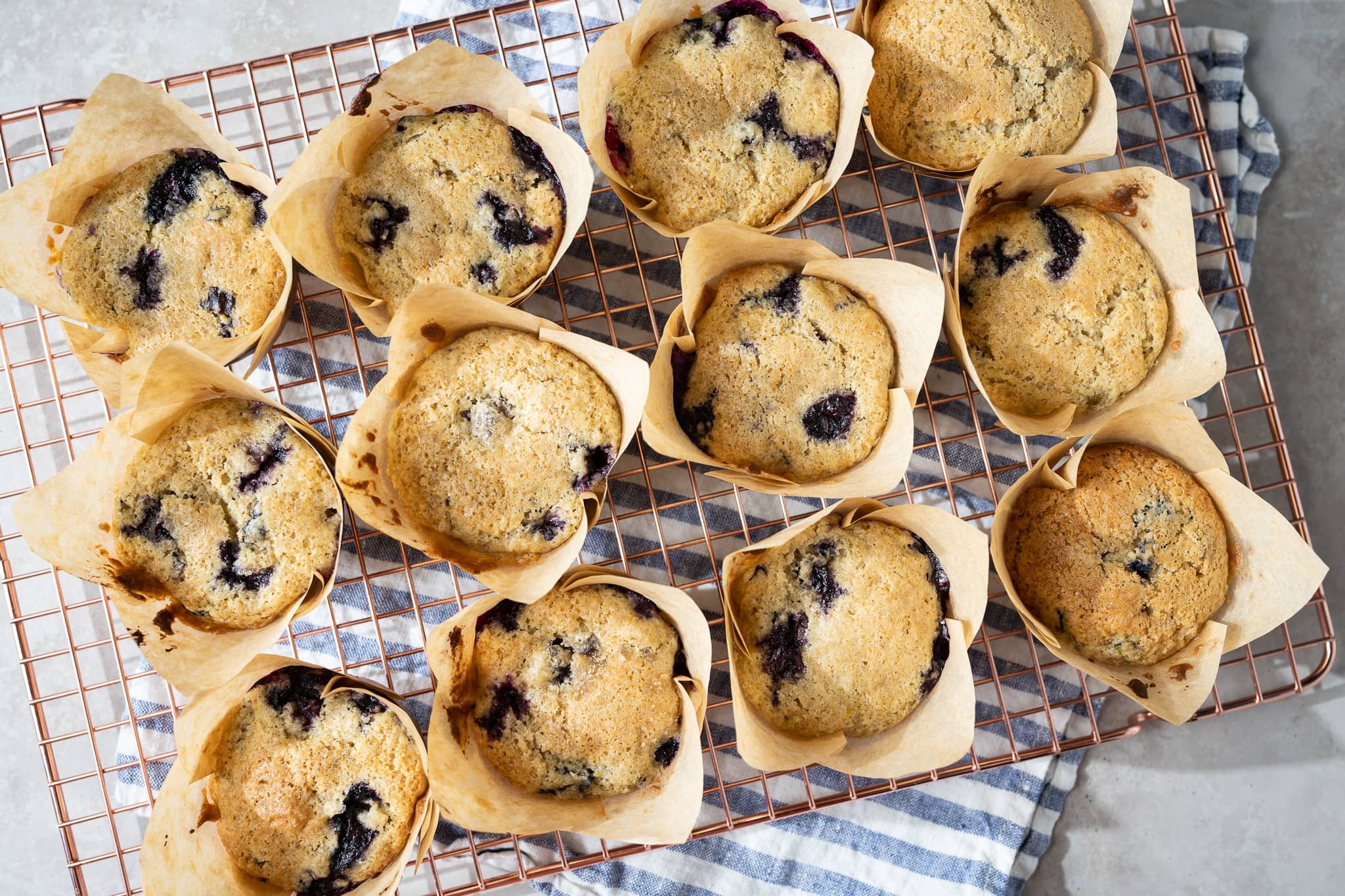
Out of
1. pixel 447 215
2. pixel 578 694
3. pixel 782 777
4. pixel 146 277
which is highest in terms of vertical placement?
pixel 447 215

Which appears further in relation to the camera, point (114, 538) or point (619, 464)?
point (619, 464)

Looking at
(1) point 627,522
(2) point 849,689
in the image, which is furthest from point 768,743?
(1) point 627,522

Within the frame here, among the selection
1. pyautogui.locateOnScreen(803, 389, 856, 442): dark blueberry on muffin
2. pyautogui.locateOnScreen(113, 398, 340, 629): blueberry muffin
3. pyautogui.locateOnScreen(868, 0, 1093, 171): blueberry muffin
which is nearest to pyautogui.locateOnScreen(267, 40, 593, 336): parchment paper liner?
pyautogui.locateOnScreen(113, 398, 340, 629): blueberry muffin

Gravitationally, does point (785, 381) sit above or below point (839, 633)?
above

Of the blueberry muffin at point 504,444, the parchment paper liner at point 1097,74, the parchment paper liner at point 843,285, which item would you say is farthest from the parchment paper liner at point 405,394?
the parchment paper liner at point 1097,74

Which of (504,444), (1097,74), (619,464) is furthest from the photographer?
(619,464)

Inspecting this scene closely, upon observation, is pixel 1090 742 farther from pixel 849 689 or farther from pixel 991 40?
pixel 991 40

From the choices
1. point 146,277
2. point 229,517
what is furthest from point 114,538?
point 146,277

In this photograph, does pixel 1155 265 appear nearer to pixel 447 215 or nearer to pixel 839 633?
pixel 839 633

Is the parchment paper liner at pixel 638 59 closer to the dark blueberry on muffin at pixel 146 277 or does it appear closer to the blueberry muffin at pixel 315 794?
the dark blueberry on muffin at pixel 146 277
